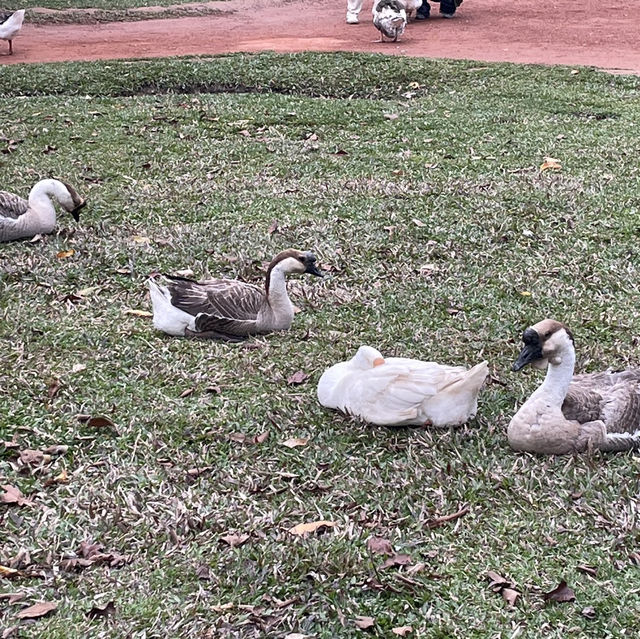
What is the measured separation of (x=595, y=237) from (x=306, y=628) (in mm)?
4857

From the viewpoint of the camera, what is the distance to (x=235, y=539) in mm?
3719

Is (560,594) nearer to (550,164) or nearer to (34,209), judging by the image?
(34,209)

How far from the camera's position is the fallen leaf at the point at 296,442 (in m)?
4.41

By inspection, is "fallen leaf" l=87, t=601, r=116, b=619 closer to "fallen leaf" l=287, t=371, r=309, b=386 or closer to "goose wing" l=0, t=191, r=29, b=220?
"fallen leaf" l=287, t=371, r=309, b=386

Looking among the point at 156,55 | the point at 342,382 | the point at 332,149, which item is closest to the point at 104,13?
the point at 156,55

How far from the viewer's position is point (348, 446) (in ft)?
14.5

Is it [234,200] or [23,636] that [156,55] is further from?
[23,636]

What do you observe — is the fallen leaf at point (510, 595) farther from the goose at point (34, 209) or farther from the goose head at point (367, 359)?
the goose at point (34, 209)

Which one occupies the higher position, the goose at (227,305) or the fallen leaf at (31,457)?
the goose at (227,305)

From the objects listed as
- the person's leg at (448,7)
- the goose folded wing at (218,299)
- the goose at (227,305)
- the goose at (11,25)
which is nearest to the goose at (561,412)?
the goose at (227,305)

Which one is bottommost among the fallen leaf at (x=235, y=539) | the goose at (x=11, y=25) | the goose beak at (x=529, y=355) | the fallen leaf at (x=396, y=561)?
the fallen leaf at (x=396, y=561)

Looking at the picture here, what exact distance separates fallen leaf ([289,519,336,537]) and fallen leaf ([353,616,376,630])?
0.52m

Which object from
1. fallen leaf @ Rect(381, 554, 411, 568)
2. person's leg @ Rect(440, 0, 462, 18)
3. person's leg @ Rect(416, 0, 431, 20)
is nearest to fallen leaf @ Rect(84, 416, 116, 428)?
fallen leaf @ Rect(381, 554, 411, 568)

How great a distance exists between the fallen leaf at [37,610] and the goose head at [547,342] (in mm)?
2212
